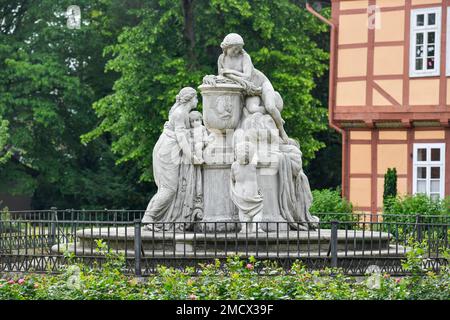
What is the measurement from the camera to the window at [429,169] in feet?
93.9

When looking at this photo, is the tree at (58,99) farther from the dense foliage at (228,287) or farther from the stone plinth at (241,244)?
the dense foliage at (228,287)

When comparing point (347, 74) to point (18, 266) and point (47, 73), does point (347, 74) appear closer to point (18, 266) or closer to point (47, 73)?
point (47, 73)

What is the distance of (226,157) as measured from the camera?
15266 millimetres

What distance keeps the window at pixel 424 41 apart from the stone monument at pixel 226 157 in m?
13.7

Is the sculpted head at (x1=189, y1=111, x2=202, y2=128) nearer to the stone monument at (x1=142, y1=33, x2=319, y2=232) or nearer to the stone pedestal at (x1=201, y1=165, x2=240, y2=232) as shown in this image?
the stone monument at (x1=142, y1=33, x2=319, y2=232)

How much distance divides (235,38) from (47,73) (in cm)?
1928

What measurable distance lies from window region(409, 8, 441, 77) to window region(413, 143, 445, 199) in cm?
201

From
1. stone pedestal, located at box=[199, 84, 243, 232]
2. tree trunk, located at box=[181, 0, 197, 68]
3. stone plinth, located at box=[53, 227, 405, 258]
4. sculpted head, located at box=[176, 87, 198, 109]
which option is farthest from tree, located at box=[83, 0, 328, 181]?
stone plinth, located at box=[53, 227, 405, 258]

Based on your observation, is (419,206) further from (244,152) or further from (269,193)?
(244,152)

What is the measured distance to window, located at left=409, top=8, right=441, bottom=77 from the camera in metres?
28.4

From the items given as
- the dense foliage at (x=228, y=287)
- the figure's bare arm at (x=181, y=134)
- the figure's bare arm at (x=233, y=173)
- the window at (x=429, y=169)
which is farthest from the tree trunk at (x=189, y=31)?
the dense foliage at (x=228, y=287)

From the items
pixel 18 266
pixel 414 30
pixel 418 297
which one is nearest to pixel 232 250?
pixel 18 266
